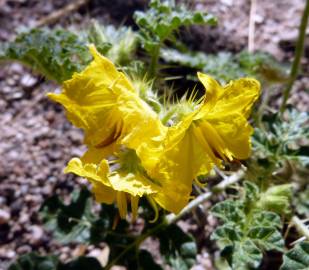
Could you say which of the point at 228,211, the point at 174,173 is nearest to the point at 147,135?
the point at 174,173

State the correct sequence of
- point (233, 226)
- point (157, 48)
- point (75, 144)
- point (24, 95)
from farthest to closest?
point (24, 95)
point (75, 144)
point (157, 48)
point (233, 226)

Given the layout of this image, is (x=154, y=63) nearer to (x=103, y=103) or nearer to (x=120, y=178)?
(x=103, y=103)

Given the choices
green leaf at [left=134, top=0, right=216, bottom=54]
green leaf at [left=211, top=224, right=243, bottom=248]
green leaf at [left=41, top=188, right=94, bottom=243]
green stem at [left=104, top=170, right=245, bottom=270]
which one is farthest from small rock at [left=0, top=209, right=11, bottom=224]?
green leaf at [left=211, top=224, right=243, bottom=248]

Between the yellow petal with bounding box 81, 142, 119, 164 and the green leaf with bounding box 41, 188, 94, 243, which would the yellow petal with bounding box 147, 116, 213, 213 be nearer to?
the yellow petal with bounding box 81, 142, 119, 164

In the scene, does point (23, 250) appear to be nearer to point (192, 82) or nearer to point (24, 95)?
point (24, 95)

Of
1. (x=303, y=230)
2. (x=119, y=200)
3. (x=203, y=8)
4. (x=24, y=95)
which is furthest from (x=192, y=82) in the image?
(x=119, y=200)

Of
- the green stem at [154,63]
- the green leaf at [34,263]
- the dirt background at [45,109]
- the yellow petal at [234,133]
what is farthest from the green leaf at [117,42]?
the green leaf at [34,263]
